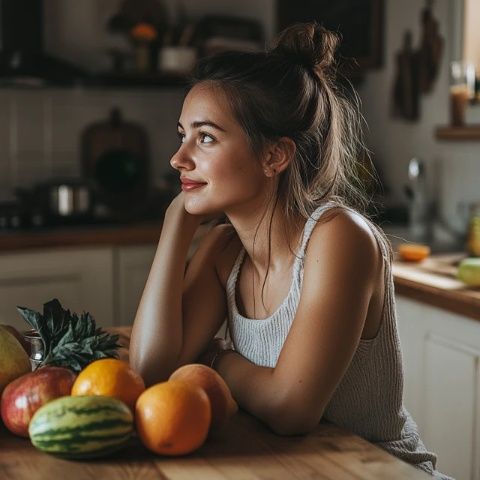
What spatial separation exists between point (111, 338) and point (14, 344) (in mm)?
141

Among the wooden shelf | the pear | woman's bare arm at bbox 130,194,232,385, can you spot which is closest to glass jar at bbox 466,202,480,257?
the wooden shelf

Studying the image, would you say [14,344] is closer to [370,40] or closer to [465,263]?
[465,263]

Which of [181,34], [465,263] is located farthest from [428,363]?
[181,34]

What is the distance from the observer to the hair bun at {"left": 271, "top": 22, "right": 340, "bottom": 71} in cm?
155

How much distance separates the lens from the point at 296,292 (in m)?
Result: 1.51

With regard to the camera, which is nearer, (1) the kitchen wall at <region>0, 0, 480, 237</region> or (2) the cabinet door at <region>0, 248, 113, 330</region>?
(2) the cabinet door at <region>0, 248, 113, 330</region>

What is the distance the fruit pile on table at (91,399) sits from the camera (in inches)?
41.1

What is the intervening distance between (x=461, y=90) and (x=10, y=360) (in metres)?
2.49

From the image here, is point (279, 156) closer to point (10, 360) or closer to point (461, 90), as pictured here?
point (10, 360)

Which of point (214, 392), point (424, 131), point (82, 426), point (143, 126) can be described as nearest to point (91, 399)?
point (82, 426)

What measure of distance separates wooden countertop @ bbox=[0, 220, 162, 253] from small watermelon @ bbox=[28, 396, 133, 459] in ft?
7.32

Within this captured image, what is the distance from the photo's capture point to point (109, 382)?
3.67ft

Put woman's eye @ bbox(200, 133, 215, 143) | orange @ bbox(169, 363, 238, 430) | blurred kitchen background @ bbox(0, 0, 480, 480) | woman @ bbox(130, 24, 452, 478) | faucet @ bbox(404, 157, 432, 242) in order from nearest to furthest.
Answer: orange @ bbox(169, 363, 238, 430) → woman @ bbox(130, 24, 452, 478) → woman's eye @ bbox(200, 133, 215, 143) → blurred kitchen background @ bbox(0, 0, 480, 480) → faucet @ bbox(404, 157, 432, 242)

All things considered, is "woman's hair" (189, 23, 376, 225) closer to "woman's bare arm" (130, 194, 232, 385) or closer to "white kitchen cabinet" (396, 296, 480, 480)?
"woman's bare arm" (130, 194, 232, 385)
